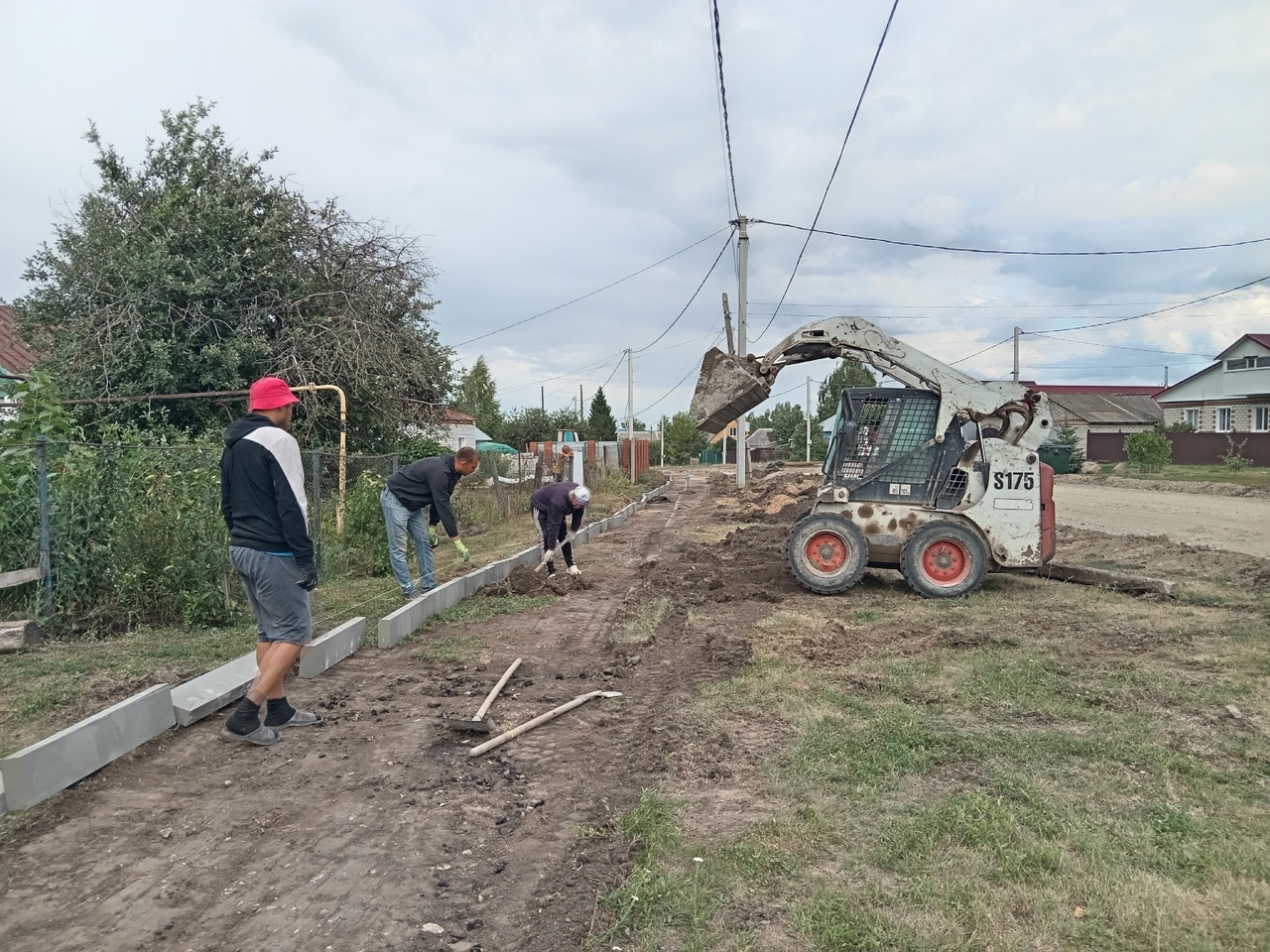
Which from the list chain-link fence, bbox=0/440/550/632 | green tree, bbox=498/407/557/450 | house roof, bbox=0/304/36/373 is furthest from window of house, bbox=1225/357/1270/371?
house roof, bbox=0/304/36/373

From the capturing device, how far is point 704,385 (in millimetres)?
10086

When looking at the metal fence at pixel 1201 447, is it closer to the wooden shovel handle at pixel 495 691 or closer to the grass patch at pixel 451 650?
the grass patch at pixel 451 650

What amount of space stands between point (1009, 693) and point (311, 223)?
15.5 m

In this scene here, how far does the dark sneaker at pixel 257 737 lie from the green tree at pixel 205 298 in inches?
447

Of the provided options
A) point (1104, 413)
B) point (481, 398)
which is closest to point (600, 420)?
point (481, 398)

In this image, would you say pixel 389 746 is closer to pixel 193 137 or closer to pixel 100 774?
pixel 100 774

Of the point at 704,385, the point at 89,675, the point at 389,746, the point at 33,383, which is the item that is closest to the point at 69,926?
the point at 389,746

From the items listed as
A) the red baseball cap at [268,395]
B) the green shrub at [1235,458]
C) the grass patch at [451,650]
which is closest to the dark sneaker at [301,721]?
the grass patch at [451,650]

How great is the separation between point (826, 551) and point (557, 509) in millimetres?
3117

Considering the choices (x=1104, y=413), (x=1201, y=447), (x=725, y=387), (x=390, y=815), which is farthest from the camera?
(x=1104, y=413)

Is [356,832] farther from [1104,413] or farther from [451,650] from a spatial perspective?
[1104,413]

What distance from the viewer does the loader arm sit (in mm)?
9102

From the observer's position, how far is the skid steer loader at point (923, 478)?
9133 mm

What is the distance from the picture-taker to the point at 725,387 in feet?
32.7
